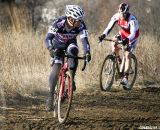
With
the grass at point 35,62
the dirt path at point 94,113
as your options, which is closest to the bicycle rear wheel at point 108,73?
the dirt path at point 94,113

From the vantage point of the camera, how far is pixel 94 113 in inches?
348

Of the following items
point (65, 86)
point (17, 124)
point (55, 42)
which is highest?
point (55, 42)

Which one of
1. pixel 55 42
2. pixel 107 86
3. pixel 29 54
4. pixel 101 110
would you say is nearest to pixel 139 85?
pixel 107 86

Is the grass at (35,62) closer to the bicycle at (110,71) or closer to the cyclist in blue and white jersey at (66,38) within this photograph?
the bicycle at (110,71)

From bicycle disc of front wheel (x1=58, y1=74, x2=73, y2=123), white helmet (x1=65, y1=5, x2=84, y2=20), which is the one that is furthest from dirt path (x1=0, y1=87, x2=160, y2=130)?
white helmet (x1=65, y1=5, x2=84, y2=20)

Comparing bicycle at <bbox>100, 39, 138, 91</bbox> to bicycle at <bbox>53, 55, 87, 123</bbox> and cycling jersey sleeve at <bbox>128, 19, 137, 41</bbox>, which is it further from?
bicycle at <bbox>53, 55, 87, 123</bbox>

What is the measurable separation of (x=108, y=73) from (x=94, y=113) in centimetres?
252

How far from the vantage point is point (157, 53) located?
45.7 ft

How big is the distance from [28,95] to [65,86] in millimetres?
2205

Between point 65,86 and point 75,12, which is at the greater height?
point 75,12

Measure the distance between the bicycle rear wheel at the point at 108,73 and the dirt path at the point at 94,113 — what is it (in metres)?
0.17

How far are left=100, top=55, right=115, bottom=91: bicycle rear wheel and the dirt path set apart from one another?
0.17m

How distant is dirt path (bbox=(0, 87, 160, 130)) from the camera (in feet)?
25.5

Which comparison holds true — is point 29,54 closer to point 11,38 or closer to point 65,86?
point 11,38
